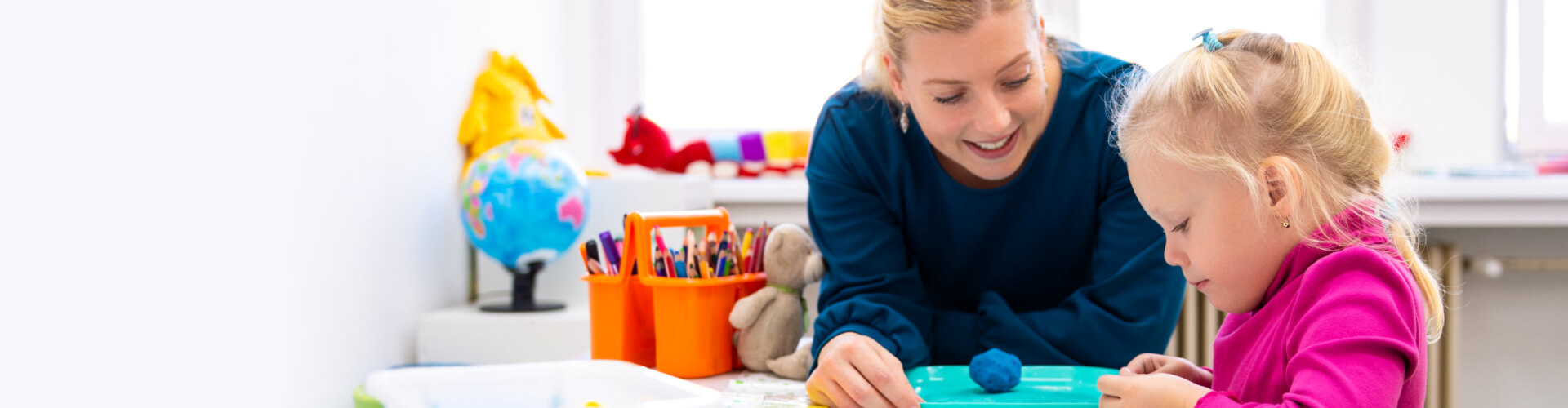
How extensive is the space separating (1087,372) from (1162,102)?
304 millimetres

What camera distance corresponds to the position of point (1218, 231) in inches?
28.3

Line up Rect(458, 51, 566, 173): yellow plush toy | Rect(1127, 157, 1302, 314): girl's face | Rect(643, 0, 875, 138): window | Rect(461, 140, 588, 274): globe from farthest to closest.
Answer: Rect(643, 0, 875, 138): window, Rect(458, 51, 566, 173): yellow plush toy, Rect(461, 140, 588, 274): globe, Rect(1127, 157, 1302, 314): girl's face

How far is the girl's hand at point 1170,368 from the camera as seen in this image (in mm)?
847

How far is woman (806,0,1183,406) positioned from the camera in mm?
964

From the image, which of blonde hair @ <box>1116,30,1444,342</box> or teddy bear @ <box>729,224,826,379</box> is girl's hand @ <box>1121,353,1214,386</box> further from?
teddy bear @ <box>729,224,826,379</box>

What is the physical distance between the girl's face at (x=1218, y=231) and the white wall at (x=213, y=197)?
0.84 m

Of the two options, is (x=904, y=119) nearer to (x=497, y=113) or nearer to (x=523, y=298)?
(x=523, y=298)

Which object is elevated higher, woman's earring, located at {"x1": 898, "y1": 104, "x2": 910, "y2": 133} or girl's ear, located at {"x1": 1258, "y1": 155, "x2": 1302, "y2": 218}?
woman's earring, located at {"x1": 898, "y1": 104, "x2": 910, "y2": 133}

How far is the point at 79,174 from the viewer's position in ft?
2.83

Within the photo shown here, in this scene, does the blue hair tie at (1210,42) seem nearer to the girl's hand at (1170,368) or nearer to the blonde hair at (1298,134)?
the blonde hair at (1298,134)

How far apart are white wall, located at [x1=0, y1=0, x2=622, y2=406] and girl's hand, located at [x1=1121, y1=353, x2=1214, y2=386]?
0.85 m

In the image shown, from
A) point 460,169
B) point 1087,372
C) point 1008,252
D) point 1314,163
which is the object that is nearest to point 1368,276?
point 1314,163

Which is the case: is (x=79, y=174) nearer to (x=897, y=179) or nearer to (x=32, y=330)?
(x=32, y=330)

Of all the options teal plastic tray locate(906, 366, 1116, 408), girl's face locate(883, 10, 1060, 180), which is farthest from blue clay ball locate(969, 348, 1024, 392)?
girl's face locate(883, 10, 1060, 180)
